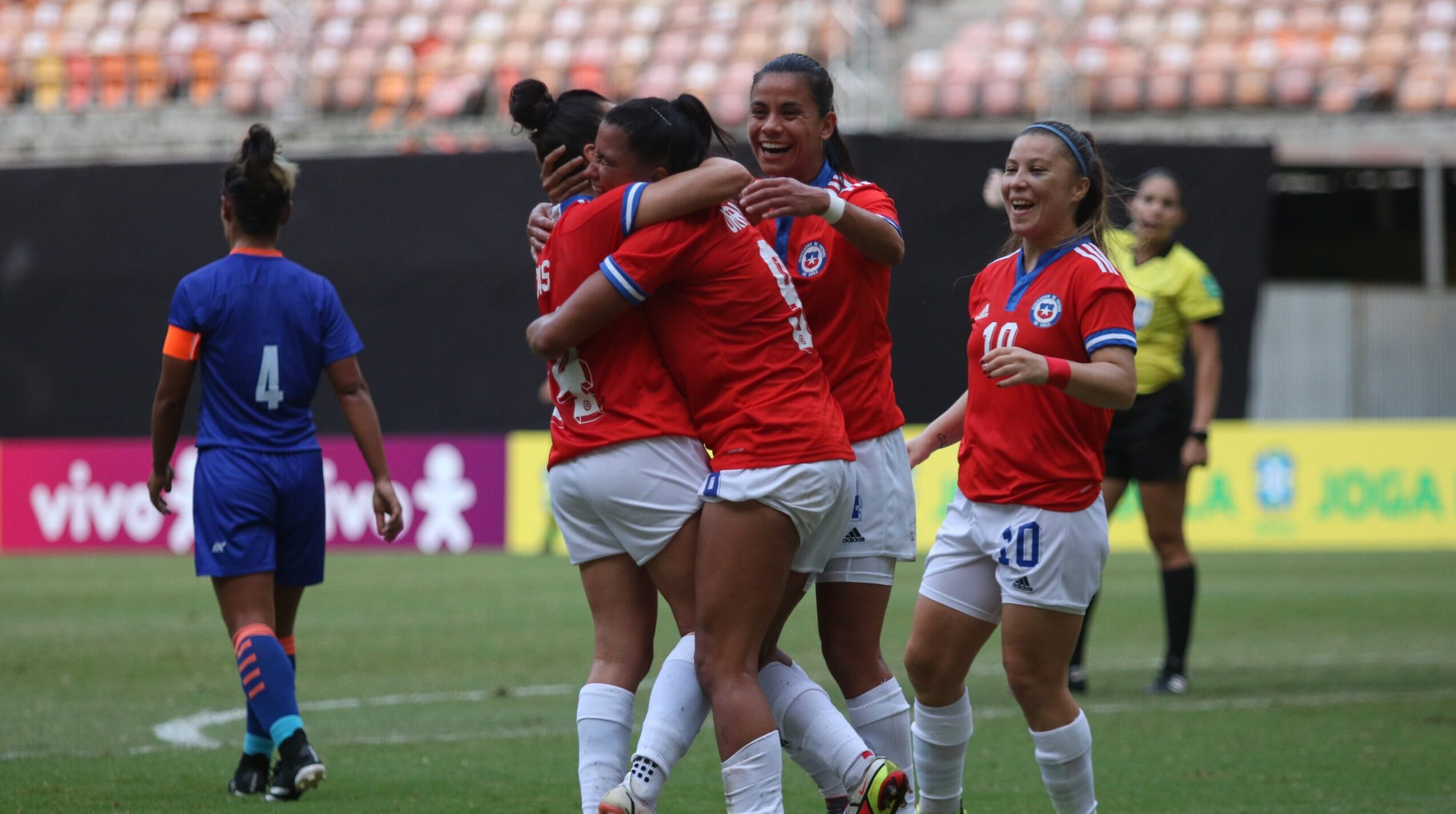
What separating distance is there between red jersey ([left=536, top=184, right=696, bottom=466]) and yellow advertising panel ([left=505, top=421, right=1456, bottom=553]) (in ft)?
37.8

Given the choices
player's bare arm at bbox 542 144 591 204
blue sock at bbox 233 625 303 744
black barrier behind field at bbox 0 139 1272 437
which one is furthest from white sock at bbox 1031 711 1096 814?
black barrier behind field at bbox 0 139 1272 437

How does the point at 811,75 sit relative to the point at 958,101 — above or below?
below

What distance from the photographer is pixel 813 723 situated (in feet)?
13.3

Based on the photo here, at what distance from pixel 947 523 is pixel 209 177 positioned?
15.0m

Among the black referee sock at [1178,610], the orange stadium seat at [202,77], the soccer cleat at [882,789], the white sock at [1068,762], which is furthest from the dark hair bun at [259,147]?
the orange stadium seat at [202,77]

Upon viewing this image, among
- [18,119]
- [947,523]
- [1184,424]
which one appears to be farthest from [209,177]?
[947,523]

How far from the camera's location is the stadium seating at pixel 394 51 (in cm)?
2188

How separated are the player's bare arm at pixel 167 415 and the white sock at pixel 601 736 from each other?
1.89 meters

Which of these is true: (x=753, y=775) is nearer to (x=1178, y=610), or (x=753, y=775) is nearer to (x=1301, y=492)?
(x=1178, y=610)

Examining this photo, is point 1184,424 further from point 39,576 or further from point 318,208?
point 318,208

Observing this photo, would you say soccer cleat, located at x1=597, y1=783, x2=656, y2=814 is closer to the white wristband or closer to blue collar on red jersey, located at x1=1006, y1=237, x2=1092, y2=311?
the white wristband

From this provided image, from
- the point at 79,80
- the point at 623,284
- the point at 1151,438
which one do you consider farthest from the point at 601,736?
the point at 79,80

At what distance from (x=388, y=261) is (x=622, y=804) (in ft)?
48.2

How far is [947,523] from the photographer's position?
4.39m
